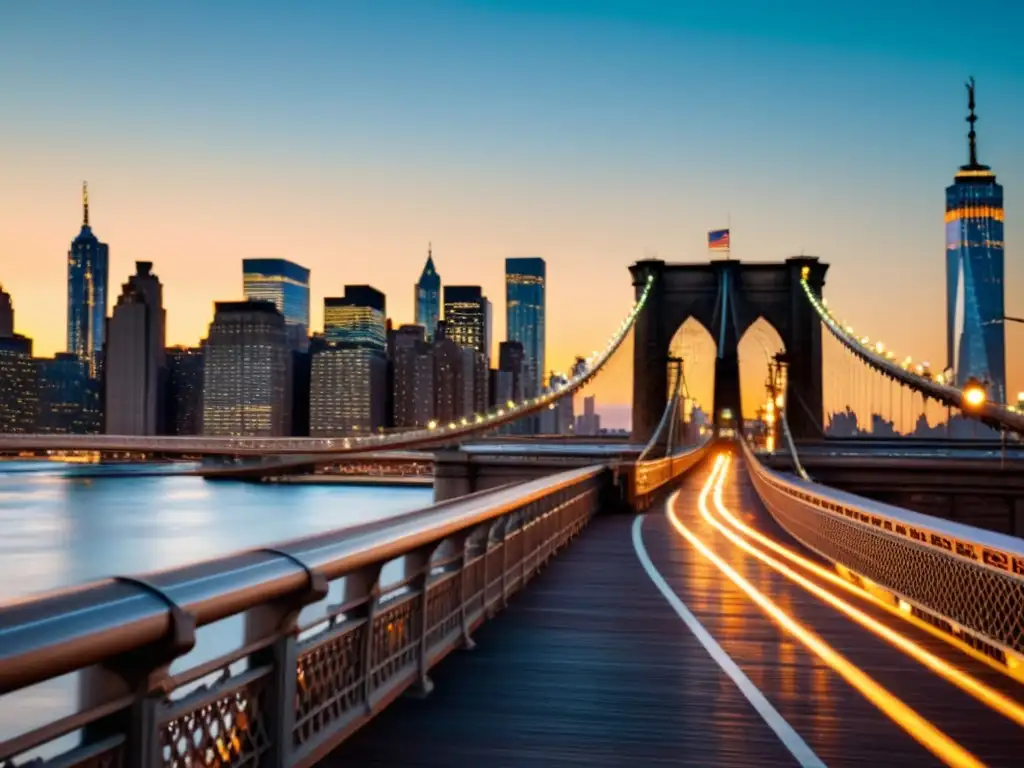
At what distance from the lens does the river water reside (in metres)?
33.5

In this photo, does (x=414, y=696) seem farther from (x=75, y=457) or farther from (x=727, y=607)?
(x=75, y=457)

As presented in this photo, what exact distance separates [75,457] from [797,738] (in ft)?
601

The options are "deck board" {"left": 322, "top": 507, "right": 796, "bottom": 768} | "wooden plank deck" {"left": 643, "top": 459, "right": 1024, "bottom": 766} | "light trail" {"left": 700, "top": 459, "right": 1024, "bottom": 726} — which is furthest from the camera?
"light trail" {"left": 700, "top": 459, "right": 1024, "bottom": 726}

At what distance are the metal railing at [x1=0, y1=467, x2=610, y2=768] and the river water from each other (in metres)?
11.8

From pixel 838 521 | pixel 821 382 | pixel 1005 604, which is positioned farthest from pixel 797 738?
pixel 821 382

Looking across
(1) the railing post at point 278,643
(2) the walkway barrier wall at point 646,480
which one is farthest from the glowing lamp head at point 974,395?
(1) the railing post at point 278,643

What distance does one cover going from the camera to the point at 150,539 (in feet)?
259

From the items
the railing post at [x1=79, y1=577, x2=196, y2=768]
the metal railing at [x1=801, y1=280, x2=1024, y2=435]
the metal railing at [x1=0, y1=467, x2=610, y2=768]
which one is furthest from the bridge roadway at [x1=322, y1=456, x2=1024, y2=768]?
the metal railing at [x1=801, y1=280, x2=1024, y2=435]

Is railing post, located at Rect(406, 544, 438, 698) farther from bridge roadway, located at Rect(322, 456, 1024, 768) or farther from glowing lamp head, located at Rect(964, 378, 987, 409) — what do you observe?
glowing lamp head, located at Rect(964, 378, 987, 409)

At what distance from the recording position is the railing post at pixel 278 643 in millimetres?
4359

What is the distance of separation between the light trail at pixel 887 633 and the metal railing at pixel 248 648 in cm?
316

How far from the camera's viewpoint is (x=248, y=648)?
4211mm

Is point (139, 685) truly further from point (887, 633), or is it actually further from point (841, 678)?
point (887, 633)

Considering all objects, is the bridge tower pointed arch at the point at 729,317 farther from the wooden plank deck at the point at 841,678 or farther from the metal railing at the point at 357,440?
the wooden plank deck at the point at 841,678
